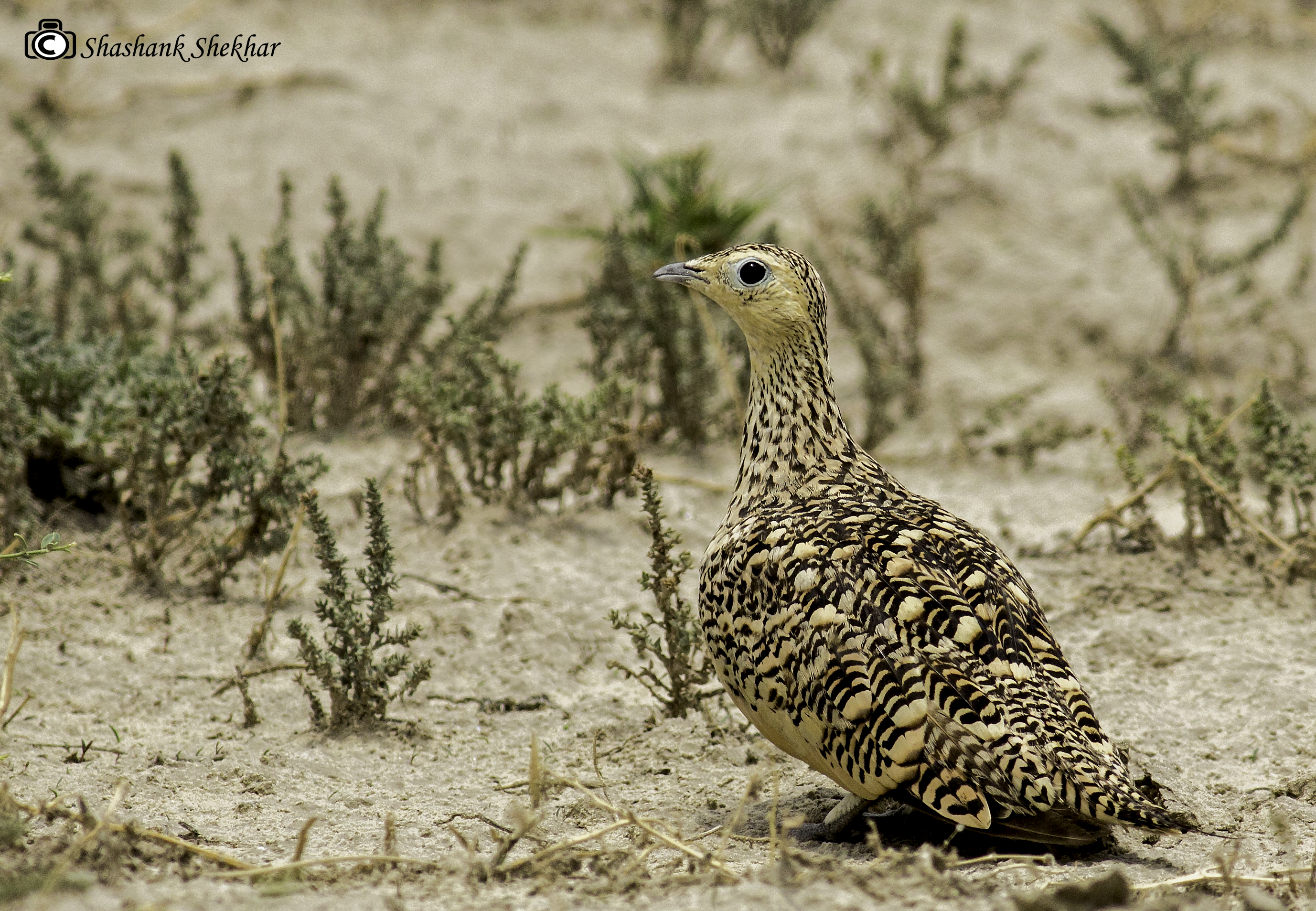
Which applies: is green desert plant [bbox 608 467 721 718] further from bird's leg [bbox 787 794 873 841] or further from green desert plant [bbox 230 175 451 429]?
green desert plant [bbox 230 175 451 429]

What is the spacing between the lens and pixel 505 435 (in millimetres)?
5289

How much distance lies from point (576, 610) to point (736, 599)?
1.44 metres

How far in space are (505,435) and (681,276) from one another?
1.41m

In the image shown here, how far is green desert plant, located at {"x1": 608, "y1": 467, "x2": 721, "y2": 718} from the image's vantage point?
4051 millimetres

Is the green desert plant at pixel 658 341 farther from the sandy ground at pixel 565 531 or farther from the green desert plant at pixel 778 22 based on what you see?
the green desert plant at pixel 778 22

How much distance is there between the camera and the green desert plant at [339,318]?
598 cm

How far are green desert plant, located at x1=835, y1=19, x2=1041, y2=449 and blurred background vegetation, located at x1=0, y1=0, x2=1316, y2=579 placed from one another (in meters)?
0.03

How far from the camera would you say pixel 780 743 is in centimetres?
348

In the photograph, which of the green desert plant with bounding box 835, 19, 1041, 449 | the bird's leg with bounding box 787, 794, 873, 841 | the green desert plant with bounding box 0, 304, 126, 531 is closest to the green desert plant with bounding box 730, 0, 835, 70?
the green desert plant with bounding box 835, 19, 1041, 449

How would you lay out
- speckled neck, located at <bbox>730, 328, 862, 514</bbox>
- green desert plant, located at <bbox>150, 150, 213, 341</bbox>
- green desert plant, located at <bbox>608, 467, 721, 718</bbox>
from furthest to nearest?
green desert plant, located at <bbox>150, 150, 213, 341</bbox>, green desert plant, located at <bbox>608, 467, 721, 718</bbox>, speckled neck, located at <bbox>730, 328, 862, 514</bbox>

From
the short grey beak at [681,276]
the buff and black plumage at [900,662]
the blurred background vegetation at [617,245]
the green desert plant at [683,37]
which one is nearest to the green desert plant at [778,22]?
the blurred background vegetation at [617,245]

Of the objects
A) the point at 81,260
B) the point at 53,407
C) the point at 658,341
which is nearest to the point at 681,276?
the point at 658,341

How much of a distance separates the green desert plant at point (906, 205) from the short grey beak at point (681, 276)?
238 cm

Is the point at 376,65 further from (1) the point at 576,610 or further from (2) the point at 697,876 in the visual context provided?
(2) the point at 697,876
